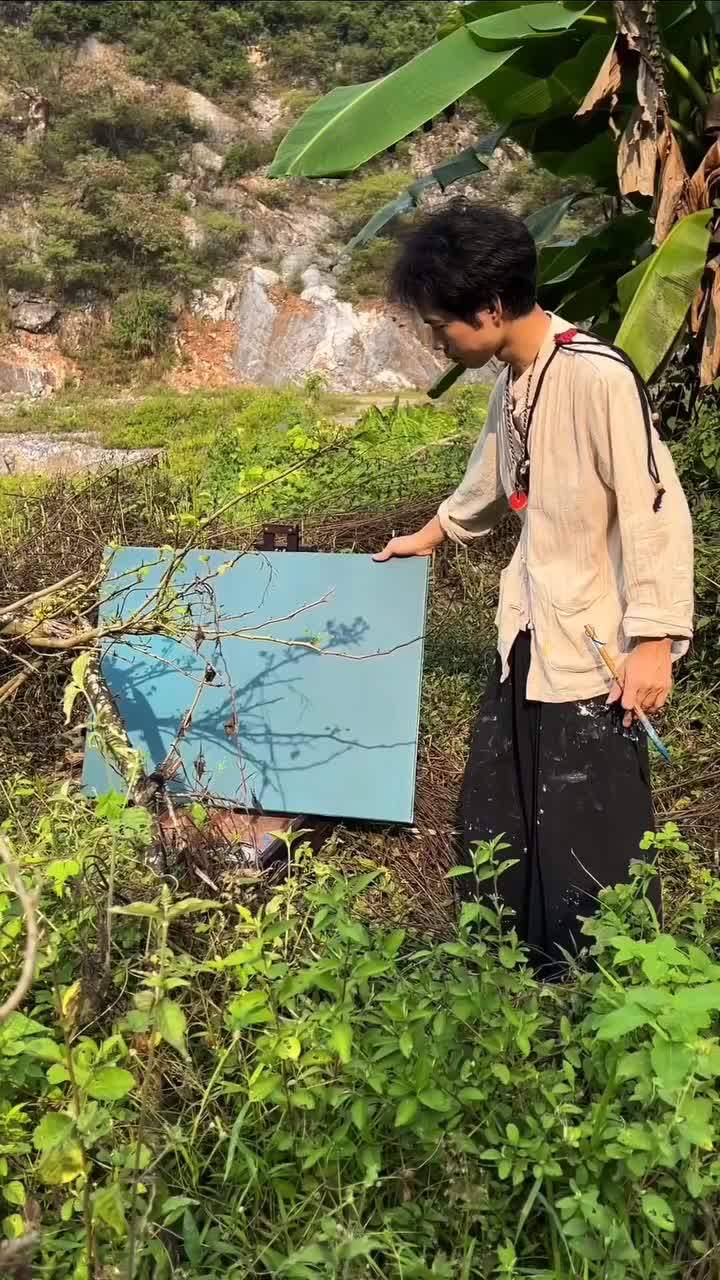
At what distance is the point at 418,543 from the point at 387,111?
1.29m

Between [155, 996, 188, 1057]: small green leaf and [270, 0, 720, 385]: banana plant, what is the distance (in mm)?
2117

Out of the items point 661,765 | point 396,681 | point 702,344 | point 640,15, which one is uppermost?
point 640,15

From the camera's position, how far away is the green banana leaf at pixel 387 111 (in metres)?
2.55

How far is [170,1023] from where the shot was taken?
0.98 m

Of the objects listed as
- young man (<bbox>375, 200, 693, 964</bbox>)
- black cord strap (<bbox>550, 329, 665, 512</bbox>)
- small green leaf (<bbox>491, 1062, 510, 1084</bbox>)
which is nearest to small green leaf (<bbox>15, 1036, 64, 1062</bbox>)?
small green leaf (<bbox>491, 1062, 510, 1084</bbox>)

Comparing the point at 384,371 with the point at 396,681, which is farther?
the point at 384,371

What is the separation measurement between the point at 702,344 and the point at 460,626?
45.4 inches

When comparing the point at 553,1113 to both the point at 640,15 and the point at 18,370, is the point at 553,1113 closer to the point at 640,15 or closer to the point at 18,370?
the point at 640,15

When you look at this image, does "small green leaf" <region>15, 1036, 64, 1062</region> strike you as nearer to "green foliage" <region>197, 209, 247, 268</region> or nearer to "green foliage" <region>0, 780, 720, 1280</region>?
"green foliage" <region>0, 780, 720, 1280</region>

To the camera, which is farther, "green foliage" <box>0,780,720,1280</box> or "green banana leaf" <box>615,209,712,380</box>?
"green banana leaf" <box>615,209,712,380</box>

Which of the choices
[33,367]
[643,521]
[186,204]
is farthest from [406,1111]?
[186,204]

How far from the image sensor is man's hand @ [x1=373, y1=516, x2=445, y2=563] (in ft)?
7.11

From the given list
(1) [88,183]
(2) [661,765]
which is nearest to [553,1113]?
(2) [661,765]

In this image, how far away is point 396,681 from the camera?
2248mm
